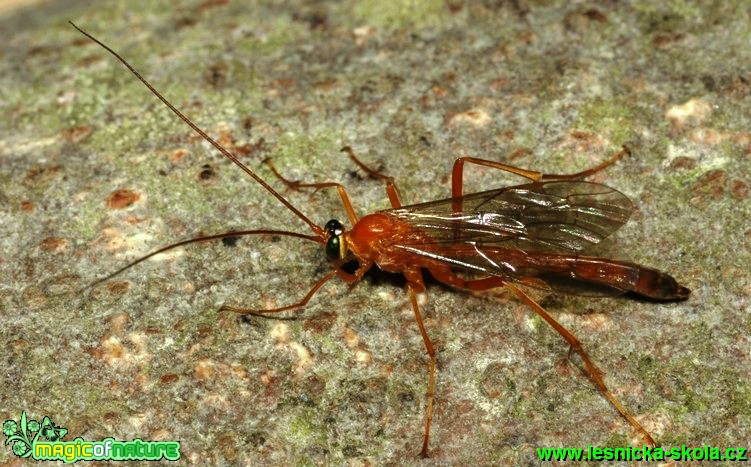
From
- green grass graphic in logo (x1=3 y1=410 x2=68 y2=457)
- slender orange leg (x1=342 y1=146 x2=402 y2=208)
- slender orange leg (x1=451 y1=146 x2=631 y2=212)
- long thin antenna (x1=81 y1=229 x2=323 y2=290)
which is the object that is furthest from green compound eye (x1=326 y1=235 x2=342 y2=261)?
green grass graphic in logo (x1=3 y1=410 x2=68 y2=457)

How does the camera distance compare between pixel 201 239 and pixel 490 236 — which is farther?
pixel 490 236

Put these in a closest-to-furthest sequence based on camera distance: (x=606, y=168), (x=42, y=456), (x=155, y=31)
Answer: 1. (x=42, y=456)
2. (x=606, y=168)
3. (x=155, y=31)

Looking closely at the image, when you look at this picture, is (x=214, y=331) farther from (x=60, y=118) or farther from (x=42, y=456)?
(x=60, y=118)

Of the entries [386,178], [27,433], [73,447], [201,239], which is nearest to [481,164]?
[386,178]

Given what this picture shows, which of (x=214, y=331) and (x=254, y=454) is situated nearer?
(x=254, y=454)

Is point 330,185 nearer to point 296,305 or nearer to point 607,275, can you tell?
point 296,305

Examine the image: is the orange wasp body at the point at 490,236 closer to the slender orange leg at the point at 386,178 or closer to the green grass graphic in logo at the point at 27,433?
the slender orange leg at the point at 386,178

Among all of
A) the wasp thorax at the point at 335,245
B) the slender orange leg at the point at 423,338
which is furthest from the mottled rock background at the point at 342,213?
the wasp thorax at the point at 335,245

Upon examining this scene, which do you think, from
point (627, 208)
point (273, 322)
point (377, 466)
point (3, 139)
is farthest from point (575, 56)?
point (3, 139)
